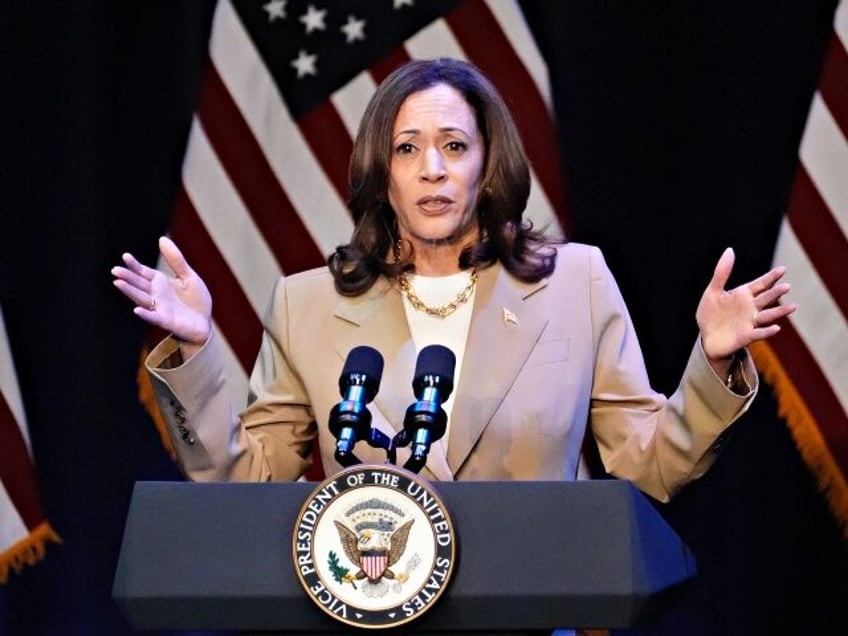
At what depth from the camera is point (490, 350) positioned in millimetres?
2344

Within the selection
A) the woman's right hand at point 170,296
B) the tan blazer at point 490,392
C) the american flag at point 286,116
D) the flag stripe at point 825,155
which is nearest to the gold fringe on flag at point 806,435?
the flag stripe at point 825,155

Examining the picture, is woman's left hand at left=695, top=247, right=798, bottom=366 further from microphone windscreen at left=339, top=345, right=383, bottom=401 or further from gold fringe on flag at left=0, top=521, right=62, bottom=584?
gold fringe on flag at left=0, top=521, right=62, bottom=584

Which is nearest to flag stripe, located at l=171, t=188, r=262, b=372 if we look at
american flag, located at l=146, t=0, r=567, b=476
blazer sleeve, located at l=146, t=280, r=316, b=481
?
american flag, located at l=146, t=0, r=567, b=476

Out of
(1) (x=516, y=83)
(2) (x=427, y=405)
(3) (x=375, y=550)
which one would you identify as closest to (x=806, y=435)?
(1) (x=516, y=83)

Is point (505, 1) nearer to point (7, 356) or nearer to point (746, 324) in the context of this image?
point (7, 356)

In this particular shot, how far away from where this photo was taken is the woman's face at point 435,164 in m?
2.39

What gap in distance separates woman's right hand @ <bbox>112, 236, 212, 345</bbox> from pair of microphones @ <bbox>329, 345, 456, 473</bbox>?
391 mm

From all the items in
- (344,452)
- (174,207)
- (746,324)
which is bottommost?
(746,324)

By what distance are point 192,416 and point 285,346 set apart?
1.14 feet

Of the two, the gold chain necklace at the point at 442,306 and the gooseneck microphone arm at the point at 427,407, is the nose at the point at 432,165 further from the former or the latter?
the gooseneck microphone arm at the point at 427,407

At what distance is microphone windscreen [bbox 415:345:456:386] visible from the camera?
170 centimetres

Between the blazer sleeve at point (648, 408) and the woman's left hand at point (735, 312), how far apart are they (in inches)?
1.7

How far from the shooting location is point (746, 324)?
1.98 meters

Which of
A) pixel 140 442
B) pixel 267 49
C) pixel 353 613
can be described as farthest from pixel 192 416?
pixel 267 49
